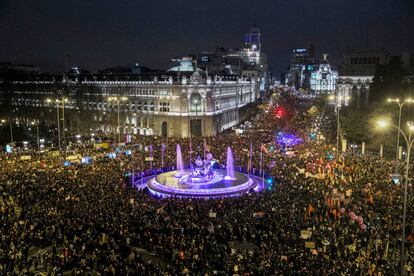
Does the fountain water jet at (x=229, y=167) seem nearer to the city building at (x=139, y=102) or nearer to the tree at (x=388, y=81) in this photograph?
the city building at (x=139, y=102)

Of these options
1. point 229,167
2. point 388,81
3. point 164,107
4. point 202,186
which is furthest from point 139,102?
point 388,81

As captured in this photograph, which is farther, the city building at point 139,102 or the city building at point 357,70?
the city building at point 357,70

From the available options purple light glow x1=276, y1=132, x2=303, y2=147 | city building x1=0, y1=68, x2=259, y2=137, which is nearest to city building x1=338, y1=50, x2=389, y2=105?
city building x1=0, y1=68, x2=259, y2=137

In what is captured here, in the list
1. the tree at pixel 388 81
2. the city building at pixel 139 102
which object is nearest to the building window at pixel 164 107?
the city building at pixel 139 102

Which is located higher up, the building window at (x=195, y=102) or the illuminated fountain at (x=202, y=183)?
the building window at (x=195, y=102)

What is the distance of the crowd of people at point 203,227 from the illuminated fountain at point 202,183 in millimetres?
3312

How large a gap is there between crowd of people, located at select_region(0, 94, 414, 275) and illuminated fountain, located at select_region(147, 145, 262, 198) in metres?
3.31

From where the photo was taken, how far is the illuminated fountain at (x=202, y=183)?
32.8 m

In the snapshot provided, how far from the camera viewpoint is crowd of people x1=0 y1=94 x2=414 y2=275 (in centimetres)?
1733

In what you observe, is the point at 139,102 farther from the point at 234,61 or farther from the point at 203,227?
the point at 234,61

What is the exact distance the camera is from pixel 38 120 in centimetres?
9188

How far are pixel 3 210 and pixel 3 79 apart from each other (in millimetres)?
83374

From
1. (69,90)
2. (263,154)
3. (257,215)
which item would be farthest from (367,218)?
(69,90)

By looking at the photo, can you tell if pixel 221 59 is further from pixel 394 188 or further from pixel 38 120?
pixel 394 188
